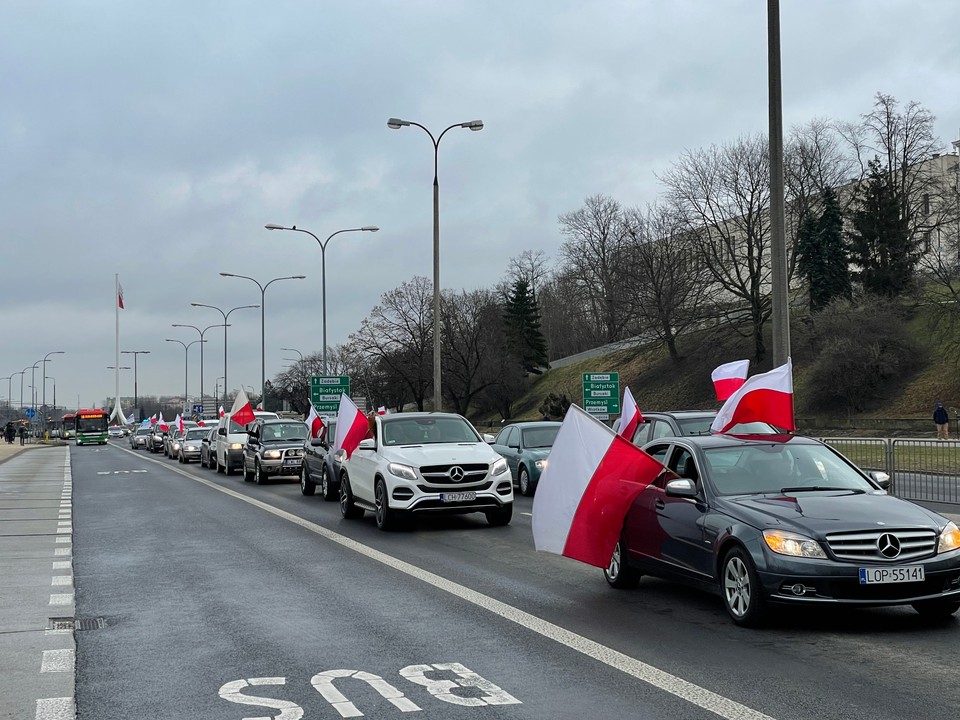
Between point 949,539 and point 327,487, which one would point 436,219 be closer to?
point 327,487

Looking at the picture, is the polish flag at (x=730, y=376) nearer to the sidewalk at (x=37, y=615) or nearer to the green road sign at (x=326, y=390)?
the sidewalk at (x=37, y=615)

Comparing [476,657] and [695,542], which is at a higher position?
[695,542]

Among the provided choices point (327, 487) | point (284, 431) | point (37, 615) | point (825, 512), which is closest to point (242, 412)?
point (284, 431)

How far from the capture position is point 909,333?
62.5 metres

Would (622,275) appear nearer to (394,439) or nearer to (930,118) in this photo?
(930,118)

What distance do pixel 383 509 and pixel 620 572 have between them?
20.7 feet

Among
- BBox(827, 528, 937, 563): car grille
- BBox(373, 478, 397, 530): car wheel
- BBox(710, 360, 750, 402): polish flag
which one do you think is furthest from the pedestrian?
BBox(827, 528, 937, 563): car grille

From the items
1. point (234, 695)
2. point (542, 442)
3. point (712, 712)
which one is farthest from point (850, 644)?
point (542, 442)

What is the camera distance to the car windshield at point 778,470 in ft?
30.0

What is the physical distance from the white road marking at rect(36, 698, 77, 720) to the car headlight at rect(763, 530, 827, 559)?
472 centimetres

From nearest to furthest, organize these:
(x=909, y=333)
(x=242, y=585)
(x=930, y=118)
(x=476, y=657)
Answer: (x=476, y=657), (x=242, y=585), (x=909, y=333), (x=930, y=118)

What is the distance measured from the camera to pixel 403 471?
625 inches

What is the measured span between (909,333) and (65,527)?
178 ft

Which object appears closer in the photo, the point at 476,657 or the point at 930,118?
the point at 476,657
